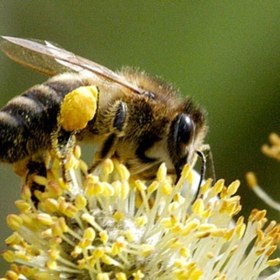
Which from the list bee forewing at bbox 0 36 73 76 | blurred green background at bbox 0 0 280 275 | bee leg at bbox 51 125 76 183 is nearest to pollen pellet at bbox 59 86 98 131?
bee leg at bbox 51 125 76 183

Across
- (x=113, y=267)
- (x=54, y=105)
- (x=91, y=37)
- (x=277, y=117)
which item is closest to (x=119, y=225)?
(x=113, y=267)

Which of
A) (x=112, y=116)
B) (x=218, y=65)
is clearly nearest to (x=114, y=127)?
(x=112, y=116)

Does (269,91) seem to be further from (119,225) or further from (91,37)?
(119,225)

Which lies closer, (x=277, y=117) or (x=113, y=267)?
(x=113, y=267)

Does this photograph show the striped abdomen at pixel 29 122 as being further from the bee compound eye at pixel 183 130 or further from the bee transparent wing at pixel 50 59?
the bee compound eye at pixel 183 130

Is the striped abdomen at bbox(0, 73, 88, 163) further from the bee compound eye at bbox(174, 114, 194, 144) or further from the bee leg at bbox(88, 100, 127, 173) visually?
the bee compound eye at bbox(174, 114, 194, 144)

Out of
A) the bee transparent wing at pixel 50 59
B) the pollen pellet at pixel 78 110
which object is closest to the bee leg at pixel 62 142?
the pollen pellet at pixel 78 110

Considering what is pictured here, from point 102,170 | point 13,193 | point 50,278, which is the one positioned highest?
point 102,170
